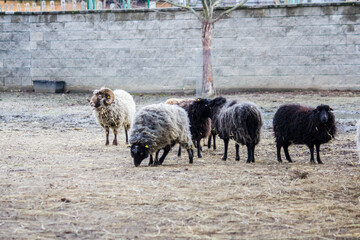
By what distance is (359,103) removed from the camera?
14938 millimetres

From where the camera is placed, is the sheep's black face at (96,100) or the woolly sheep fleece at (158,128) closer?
the woolly sheep fleece at (158,128)

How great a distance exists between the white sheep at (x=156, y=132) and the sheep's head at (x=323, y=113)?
1918mm

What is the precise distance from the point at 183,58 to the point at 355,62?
5.63 metres

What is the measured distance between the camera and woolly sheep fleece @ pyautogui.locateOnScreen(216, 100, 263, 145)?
8273 millimetres

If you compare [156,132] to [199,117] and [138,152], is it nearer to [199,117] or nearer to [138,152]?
[138,152]

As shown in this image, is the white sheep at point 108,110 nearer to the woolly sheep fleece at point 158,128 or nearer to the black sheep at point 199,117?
the black sheep at point 199,117

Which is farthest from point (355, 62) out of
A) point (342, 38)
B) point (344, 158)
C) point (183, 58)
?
point (344, 158)

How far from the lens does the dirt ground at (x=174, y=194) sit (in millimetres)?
4465

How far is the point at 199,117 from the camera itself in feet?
30.1

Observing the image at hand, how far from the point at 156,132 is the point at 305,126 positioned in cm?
221

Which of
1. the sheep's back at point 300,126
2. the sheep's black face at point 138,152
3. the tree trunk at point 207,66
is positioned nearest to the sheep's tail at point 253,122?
the sheep's back at point 300,126

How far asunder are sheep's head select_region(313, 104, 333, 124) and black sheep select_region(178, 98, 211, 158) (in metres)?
1.84

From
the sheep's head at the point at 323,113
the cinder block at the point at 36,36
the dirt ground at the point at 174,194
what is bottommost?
the dirt ground at the point at 174,194

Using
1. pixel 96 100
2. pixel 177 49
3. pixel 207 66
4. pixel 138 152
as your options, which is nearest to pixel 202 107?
pixel 138 152
